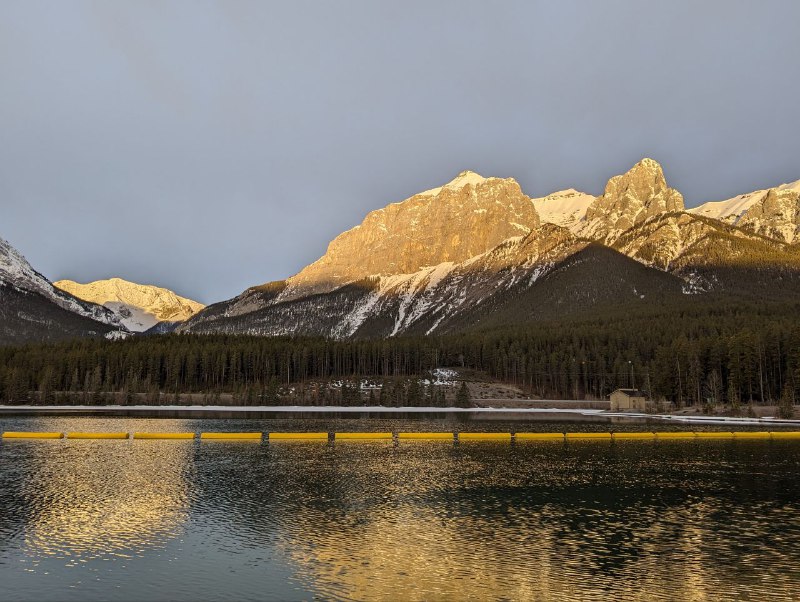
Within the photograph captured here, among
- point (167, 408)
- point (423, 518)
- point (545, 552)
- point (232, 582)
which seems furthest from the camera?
Result: point (167, 408)

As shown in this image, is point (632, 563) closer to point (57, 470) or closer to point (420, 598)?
point (420, 598)

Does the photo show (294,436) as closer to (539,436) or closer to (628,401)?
(539,436)

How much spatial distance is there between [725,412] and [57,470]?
145m

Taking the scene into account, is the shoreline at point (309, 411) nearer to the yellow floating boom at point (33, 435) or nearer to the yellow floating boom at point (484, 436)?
the yellow floating boom at point (33, 435)

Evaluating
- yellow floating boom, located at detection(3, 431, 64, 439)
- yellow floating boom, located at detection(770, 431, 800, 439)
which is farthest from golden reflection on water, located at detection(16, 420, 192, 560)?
yellow floating boom, located at detection(770, 431, 800, 439)

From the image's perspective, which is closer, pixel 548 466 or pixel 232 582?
pixel 232 582

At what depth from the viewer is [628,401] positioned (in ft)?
588

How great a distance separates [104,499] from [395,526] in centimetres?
2594

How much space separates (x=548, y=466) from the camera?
237 ft

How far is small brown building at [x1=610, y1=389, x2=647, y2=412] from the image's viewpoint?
17850 centimetres

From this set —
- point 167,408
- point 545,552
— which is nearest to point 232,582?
point 545,552

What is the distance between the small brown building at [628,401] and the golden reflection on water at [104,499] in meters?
135

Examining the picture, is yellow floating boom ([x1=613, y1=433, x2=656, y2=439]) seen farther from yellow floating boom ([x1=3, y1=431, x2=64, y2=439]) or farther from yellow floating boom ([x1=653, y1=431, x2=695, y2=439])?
yellow floating boom ([x1=3, y1=431, x2=64, y2=439])

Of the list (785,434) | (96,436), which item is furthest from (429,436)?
(785,434)
